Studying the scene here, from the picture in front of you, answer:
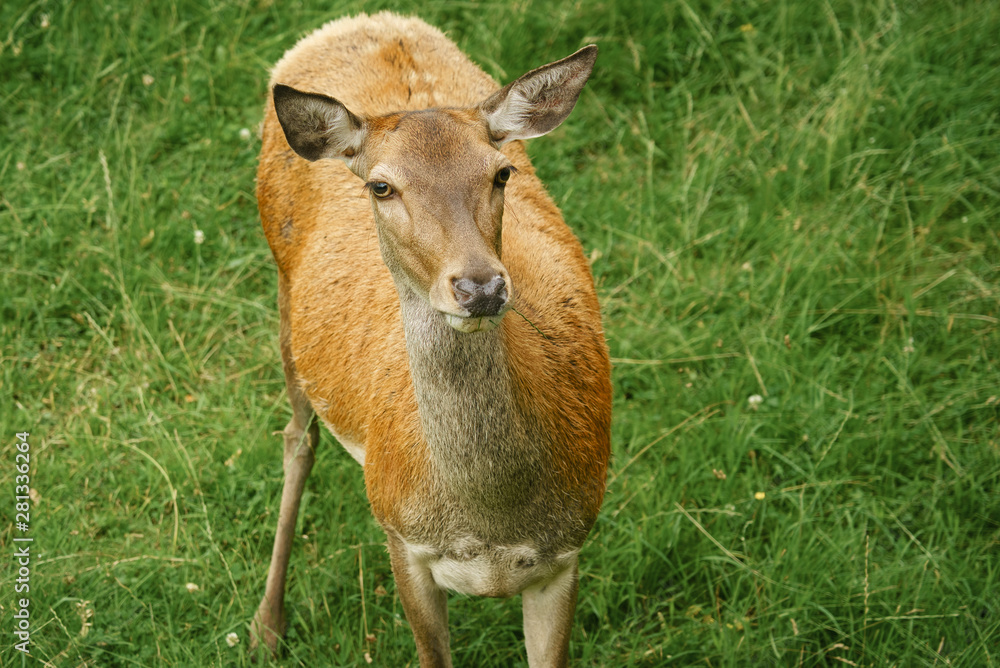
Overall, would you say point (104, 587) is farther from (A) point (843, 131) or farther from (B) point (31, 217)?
(A) point (843, 131)

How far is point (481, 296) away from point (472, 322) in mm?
110

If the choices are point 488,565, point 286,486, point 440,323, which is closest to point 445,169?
point 440,323

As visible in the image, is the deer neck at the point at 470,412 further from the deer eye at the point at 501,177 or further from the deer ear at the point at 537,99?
the deer ear at the point at 537,99

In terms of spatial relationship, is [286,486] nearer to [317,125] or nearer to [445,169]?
[317,125]

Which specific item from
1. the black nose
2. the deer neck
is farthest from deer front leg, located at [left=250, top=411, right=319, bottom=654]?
the black nose

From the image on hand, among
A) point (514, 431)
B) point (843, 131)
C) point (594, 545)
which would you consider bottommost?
point (594, 545)

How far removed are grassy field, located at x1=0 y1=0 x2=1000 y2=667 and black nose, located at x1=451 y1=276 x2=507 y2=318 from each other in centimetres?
194

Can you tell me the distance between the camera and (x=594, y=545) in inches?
165

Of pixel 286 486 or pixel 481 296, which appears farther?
pixel 286 486

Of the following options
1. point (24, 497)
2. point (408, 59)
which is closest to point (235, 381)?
point (24, 497)

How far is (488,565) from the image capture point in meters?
2.99

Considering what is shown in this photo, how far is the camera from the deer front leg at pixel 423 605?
324 cm

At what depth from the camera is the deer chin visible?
8.04 ft

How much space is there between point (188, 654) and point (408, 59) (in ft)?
8.38
